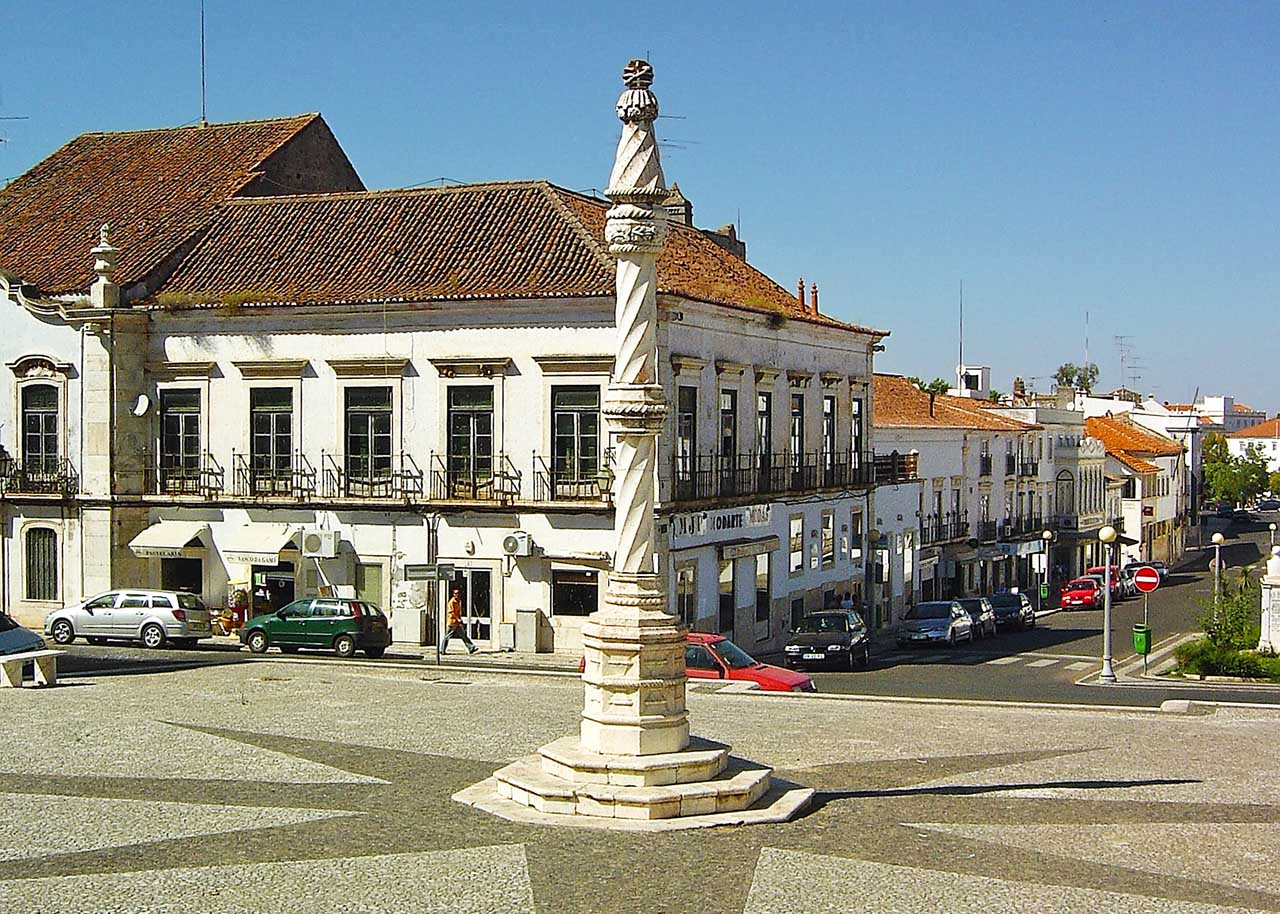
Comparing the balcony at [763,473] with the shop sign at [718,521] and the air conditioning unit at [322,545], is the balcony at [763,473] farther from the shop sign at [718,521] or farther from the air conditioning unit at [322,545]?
the air conditioning unit at [322,545]

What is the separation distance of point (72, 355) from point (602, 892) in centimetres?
3033

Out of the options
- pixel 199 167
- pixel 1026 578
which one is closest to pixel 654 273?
pixel 199 167

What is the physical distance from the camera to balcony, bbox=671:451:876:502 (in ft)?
122

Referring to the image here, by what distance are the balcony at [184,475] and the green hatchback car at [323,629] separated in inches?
213

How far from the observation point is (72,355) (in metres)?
38.1

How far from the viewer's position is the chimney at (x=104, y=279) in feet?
124

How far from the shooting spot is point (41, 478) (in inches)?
1513

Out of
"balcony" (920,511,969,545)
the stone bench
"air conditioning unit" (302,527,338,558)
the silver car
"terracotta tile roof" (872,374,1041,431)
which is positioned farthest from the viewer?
"balcony" (920,511,969,545)

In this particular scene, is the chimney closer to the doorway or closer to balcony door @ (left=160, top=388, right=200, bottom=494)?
balcony door @ (left=160, top=388, right=200, bottom=494)

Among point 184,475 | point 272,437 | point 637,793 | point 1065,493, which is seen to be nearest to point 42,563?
point 184,475

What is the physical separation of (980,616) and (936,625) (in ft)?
12.6

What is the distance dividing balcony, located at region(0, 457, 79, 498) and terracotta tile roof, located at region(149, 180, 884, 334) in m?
4.70

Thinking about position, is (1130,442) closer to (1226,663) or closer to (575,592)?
(1226,663)

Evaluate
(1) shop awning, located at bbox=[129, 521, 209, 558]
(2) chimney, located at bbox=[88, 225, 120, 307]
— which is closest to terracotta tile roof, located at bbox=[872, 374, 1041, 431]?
(1) shop awning, located at bbox=[129, 521, 209, 558]
